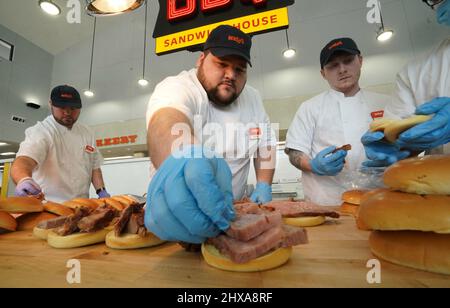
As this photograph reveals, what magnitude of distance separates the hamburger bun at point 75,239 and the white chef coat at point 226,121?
1.95 feet

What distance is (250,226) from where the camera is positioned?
0.62m

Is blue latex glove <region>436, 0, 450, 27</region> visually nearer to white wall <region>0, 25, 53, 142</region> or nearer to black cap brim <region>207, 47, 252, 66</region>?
black cap brim <region>207, 47, 252, 66</region>

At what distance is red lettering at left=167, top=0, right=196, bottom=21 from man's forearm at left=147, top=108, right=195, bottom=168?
226 centimetres

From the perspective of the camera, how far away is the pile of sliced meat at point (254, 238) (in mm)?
580

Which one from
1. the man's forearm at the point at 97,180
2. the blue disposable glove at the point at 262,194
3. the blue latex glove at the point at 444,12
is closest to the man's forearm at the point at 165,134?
the blue disposable glove at the point at 262,194

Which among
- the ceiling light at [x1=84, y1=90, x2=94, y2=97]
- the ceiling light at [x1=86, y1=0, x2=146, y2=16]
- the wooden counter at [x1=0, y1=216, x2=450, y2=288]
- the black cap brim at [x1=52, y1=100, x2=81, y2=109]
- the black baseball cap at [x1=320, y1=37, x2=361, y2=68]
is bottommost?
the wooden counter at [x1=0, y1=216, x2=450, y2=288]

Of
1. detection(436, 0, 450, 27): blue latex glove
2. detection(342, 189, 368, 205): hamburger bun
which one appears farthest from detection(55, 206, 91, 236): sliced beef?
detection(436, 0, 450, 27): blue latex glove

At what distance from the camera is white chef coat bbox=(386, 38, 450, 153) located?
1428 millimetres

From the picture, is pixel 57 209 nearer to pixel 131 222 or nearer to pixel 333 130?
pixel 131 222

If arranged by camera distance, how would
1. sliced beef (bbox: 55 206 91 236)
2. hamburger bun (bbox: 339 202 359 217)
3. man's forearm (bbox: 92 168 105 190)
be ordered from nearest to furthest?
sliced beef (bbox: 55 206 91 236), hamburger bun (bbox: 339 202 359 217), man's forearm (bbox: 92 168 105 190)

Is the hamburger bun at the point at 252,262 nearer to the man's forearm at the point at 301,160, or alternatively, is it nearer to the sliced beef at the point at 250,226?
the sliced beef at the point at 250,226

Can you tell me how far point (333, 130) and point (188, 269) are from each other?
1940mm

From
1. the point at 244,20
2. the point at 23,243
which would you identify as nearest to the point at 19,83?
the point at 244,20
